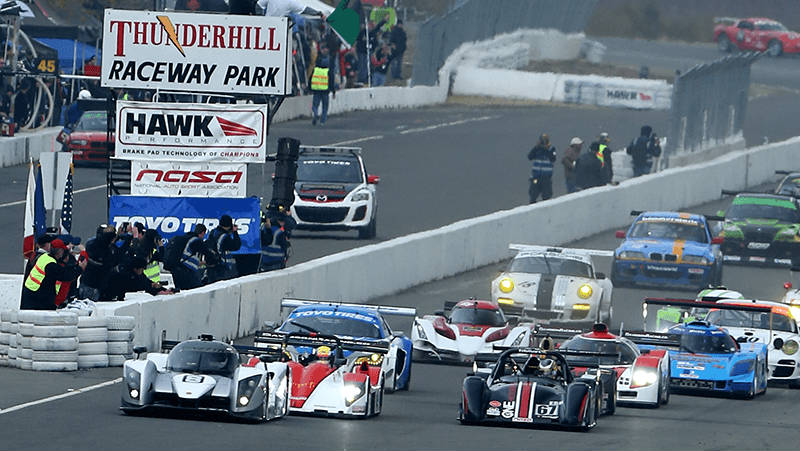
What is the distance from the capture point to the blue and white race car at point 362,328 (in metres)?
20.8

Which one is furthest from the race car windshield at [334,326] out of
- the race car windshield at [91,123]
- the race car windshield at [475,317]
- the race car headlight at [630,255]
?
the race car windshield at [91,123]

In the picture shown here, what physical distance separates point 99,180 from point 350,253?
34.7 ft

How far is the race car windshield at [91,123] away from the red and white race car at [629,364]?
63.7 ft

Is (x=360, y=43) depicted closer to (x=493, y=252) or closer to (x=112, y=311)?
(x=493, y=252)

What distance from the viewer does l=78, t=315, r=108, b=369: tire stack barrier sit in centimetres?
2073

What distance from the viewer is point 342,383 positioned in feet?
59.8

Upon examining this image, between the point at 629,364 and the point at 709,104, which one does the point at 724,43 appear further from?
the point at 629,364

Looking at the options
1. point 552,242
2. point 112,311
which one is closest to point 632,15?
point 552,242

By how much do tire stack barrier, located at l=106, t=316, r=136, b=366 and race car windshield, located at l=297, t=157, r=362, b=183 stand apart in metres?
12.2

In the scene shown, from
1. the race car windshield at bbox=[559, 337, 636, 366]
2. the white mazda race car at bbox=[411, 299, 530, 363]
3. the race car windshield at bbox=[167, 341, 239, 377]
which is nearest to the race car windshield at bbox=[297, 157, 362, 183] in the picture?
the white mazda race car at bbox=[411, 299, 530, 363]

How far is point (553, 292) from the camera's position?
27562 mm

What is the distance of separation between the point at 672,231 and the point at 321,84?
562 inches

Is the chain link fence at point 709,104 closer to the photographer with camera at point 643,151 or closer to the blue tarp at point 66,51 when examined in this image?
the photographer with camera at point 643,151

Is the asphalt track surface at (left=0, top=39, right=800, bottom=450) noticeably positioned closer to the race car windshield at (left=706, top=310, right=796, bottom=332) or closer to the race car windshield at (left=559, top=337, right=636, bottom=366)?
the race car windshield at (left=559, top=337, right=636, bottom=366)
